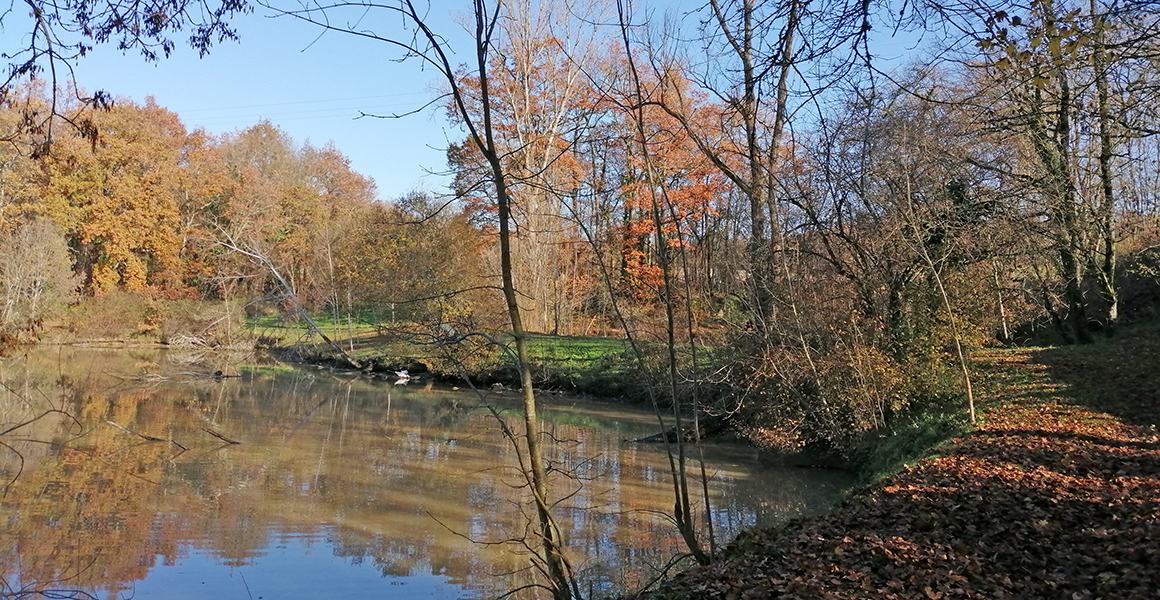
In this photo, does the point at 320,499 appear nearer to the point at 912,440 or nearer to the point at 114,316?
the point at 912,440

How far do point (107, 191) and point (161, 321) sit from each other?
19.9 feet

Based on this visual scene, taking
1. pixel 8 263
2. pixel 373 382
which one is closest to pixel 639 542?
pixel 373 382

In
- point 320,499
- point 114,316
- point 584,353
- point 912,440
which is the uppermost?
point 114,316

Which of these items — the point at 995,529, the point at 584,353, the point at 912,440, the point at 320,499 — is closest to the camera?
the point at 995,529

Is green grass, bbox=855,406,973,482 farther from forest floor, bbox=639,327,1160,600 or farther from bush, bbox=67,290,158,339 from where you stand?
bush, bbox=67,290,158,339

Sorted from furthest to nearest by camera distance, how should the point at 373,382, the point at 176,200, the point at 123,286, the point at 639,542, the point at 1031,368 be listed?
the point at 176,200 < the point at 123,286 < the point at 373,382 < the point at 1031,368 < the point at 639,542

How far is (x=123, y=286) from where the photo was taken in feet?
111

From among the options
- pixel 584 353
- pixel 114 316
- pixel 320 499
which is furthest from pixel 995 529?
pixel 114 316

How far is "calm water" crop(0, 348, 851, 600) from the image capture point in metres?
7.70

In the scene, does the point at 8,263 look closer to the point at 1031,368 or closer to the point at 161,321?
the point at 161,321

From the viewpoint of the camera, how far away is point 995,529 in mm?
6055

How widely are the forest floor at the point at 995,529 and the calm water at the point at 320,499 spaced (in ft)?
4.21

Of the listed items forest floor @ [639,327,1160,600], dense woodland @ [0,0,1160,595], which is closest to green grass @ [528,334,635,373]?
dense woodland @ [0,0,1160,595]

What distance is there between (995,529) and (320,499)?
8.10 metres
